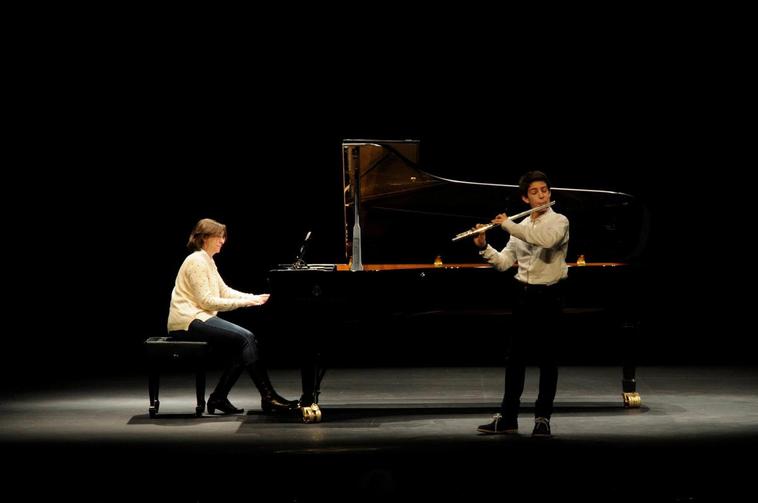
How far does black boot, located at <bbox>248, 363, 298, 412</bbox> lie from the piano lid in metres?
0.84

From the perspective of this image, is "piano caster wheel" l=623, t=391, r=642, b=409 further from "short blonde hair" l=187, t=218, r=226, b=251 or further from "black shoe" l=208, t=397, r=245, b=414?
"short blonde hair" l=187, t=218, r=226, b=251

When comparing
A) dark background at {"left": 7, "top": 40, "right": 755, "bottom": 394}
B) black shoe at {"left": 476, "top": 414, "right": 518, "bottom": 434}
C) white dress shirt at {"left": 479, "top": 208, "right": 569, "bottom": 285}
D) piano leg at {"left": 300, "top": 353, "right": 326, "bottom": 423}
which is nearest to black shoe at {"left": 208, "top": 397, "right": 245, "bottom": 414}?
piano leg at {"left": 300, "top": 353, "right": 326, "bottom": 423}

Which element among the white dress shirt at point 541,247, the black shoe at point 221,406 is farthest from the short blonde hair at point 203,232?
the white dress shirt at point 541,247

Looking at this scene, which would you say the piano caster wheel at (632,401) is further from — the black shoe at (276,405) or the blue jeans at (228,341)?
the blue jeans at (228,341)

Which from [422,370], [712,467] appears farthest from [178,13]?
[712,467]

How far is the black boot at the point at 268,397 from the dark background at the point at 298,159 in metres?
2.51

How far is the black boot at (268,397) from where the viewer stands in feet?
21.0

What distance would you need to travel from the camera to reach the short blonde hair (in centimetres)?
649

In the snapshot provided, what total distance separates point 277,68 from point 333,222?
126 centimetres

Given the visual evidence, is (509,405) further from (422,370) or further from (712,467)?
(422,370)

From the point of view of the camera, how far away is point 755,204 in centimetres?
905

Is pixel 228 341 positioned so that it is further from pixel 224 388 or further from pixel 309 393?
pixel 309 393

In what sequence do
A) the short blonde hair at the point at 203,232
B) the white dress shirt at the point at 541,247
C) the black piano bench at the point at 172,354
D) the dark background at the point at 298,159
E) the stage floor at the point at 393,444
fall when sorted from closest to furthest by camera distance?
the stage floor at the point at 393,444
the white dress shirt at the point at 541,247
the black piano bench at the point at 172,354
the short blonde hair at the point at 203,232
the dark background at the point at 298,159

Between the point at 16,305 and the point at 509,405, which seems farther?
the point at 16,305
